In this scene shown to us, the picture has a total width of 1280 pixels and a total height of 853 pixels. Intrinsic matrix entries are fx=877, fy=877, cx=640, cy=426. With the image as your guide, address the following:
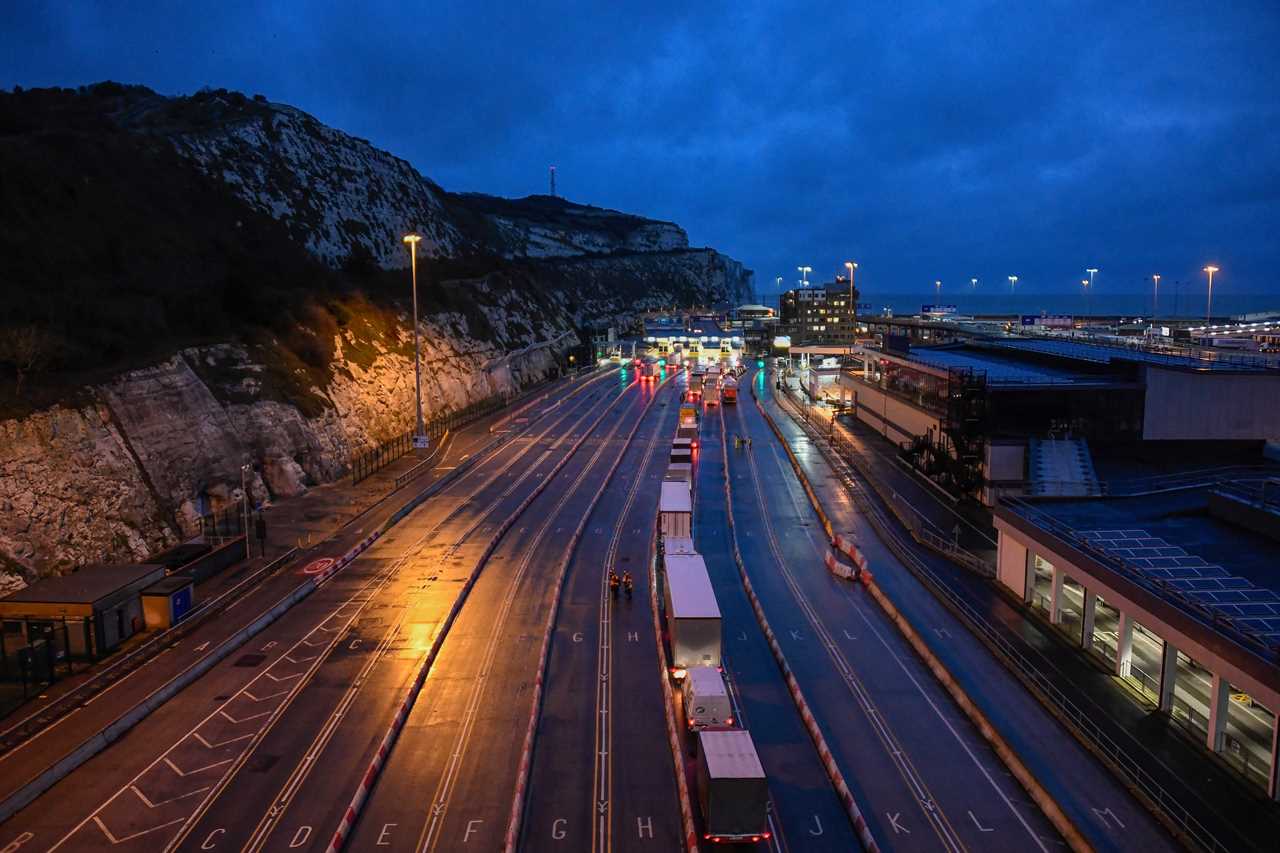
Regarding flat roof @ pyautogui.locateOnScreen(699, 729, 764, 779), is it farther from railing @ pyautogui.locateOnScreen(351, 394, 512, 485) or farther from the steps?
railing @ pyautogui.locateOnScreen(351, 394, 512, 485)

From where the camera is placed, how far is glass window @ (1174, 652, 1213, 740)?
19109 millimetres

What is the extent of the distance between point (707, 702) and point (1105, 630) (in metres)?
12.0

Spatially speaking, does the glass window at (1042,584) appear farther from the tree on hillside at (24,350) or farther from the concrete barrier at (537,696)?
the tree on hillside at (24,350)

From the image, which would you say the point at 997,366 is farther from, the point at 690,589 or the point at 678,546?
the point at 690,589

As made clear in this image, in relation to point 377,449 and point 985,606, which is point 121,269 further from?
point 985,606

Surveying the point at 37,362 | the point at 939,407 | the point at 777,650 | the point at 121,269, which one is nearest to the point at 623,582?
the point at 777,650

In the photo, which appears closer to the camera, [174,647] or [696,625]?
[696,625]

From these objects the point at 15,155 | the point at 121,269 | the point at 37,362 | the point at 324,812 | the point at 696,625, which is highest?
the point at 15,155

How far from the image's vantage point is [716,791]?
15.5m

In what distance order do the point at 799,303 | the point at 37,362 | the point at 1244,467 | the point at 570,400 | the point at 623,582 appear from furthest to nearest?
the point at 799,303 → the point at 570,400 → the point at 1244,467 → the point at 37,362 → the point at 623,582

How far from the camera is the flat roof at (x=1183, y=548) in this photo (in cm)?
2000

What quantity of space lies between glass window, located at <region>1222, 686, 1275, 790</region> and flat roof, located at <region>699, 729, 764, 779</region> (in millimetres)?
9965

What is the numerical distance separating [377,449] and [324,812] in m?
35.7

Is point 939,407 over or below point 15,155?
below
